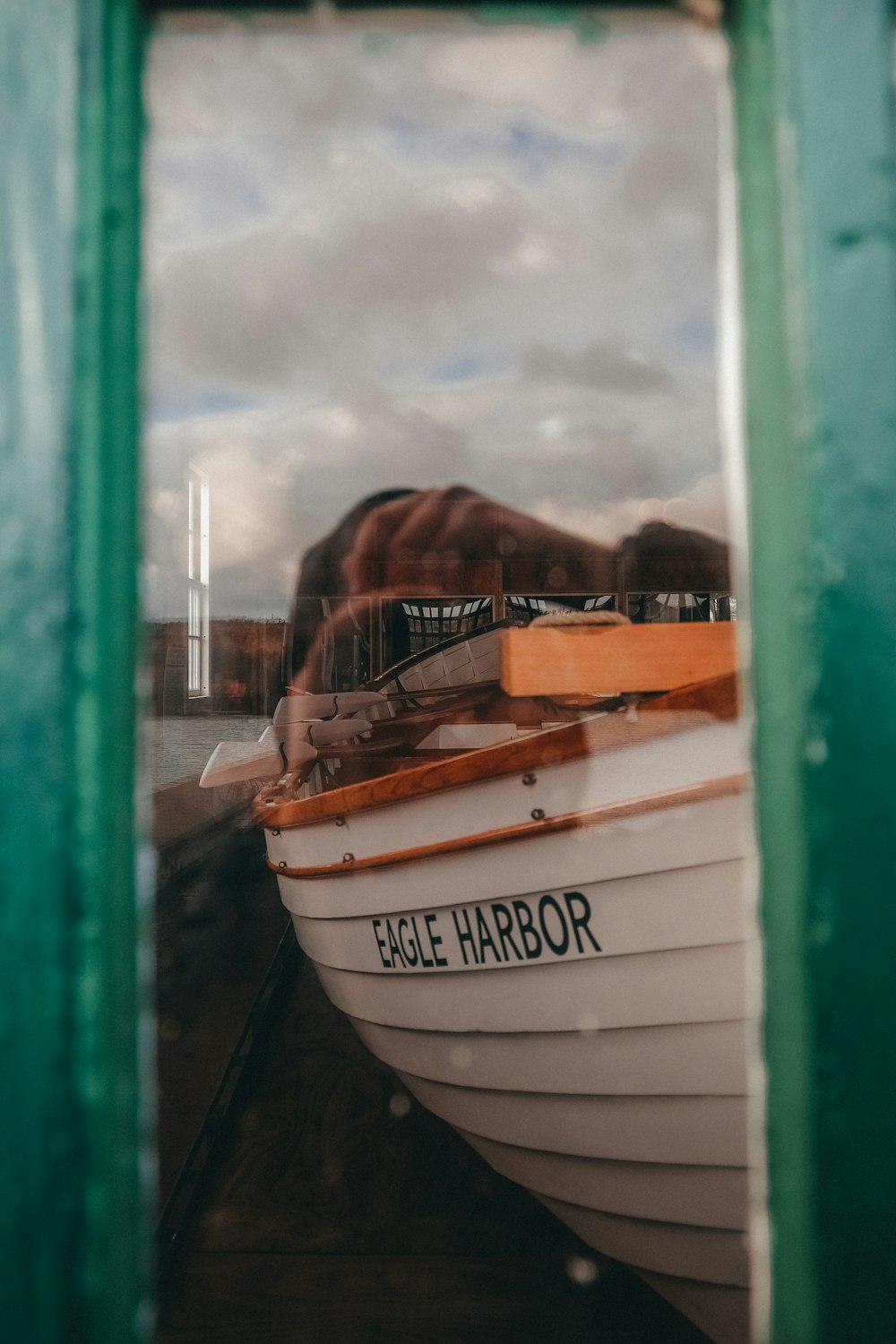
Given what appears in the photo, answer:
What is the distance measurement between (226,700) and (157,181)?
12.8m

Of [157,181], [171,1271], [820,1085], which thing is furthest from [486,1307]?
[157,181]

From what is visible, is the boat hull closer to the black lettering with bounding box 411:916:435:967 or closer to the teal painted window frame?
the black lettering with bounding box 411:916:435:967

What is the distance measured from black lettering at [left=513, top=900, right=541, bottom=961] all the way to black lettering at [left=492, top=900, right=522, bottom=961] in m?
0.03

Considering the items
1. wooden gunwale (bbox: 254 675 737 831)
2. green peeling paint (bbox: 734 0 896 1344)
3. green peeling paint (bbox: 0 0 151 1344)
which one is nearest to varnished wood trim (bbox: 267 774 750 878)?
wooden gunwale (bbox: 254 675 737 831)

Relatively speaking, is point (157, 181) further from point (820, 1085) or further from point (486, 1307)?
point (486, 1307)

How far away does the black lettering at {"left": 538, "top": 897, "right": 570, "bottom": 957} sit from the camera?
1746 mm

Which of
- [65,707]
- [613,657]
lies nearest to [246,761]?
[613,657]

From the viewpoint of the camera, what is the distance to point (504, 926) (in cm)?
A: 187

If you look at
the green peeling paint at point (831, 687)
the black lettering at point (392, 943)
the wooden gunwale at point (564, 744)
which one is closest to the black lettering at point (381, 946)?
the black lettering at point (392, 943)

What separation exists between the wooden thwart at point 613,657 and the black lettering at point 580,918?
49 cm

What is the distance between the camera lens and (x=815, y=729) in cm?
56

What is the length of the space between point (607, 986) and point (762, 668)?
1.33 m

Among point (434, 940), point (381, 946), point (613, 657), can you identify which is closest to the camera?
point (613, 657)

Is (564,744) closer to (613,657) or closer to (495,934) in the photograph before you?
(613,657)
